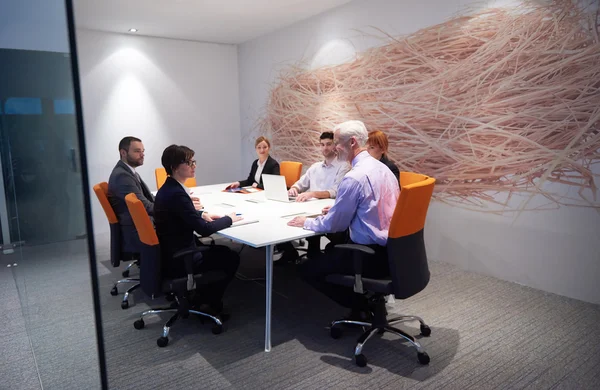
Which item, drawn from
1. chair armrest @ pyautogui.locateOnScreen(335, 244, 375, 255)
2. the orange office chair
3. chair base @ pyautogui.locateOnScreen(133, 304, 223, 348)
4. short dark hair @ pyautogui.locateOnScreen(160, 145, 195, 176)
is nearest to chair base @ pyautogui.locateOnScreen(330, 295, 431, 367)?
chair armrest @ pyautogui.locateOnScreen(335, 244, 375, 255)

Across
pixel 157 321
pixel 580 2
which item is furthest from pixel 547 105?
pixel 157 321

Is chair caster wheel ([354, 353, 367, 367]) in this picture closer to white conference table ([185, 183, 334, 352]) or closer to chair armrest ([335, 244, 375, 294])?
chair armrest ([335, 244, 375, 294])

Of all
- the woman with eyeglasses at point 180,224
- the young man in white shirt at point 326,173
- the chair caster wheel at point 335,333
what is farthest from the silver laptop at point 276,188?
the chair caster wheel at point 335,333

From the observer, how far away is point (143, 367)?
7.88 feet

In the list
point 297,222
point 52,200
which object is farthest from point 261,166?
point 52,200

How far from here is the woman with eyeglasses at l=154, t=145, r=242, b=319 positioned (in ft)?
8.41

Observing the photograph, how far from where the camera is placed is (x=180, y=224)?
259 cm

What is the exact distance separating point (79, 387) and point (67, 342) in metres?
0.14

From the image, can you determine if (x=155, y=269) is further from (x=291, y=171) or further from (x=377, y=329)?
(x=291, y=171)

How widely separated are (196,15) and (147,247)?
3.69 meters

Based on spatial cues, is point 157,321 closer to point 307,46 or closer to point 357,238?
point 357,238

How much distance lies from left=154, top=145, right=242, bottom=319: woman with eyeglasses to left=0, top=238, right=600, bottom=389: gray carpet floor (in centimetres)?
48

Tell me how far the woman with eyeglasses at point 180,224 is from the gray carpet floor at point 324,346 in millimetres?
481

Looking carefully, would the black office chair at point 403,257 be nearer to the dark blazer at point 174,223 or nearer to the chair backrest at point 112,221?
the dark blazer at point 174,223
